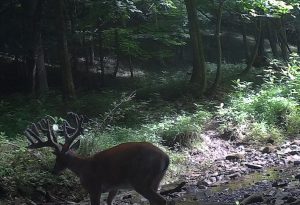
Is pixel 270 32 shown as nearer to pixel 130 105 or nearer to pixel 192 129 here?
pixel 130 105

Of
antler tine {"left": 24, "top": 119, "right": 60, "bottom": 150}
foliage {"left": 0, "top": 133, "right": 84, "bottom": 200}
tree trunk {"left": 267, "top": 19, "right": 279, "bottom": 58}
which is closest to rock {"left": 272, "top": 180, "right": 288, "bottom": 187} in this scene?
foliage {"left": 0, "top": 133, "right": 84, "bottom": 200}

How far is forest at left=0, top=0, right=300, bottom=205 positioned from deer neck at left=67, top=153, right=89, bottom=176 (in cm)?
2

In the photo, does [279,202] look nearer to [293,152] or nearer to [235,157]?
[235,157]

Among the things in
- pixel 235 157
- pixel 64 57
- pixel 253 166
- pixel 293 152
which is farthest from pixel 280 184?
pixel 64 57

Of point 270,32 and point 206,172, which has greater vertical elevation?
point 270,32

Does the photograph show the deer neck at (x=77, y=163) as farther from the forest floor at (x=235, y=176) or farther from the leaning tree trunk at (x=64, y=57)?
the leaning tree trunk at (x=64, y=57)

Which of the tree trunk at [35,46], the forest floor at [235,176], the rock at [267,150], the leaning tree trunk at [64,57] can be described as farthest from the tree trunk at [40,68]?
the rock at [267,150]

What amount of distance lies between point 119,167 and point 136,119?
22.9 feet

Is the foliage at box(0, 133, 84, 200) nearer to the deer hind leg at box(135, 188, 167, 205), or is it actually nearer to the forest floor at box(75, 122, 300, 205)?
the forest floor at box(75, 122, 300, 205)

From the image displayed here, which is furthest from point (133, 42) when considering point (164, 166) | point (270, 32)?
point (164, 166)

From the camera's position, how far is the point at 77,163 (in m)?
7.20

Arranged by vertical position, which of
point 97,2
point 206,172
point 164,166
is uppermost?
point 97,2

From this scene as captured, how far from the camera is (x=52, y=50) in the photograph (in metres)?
20.8

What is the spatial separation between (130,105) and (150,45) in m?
10.4
